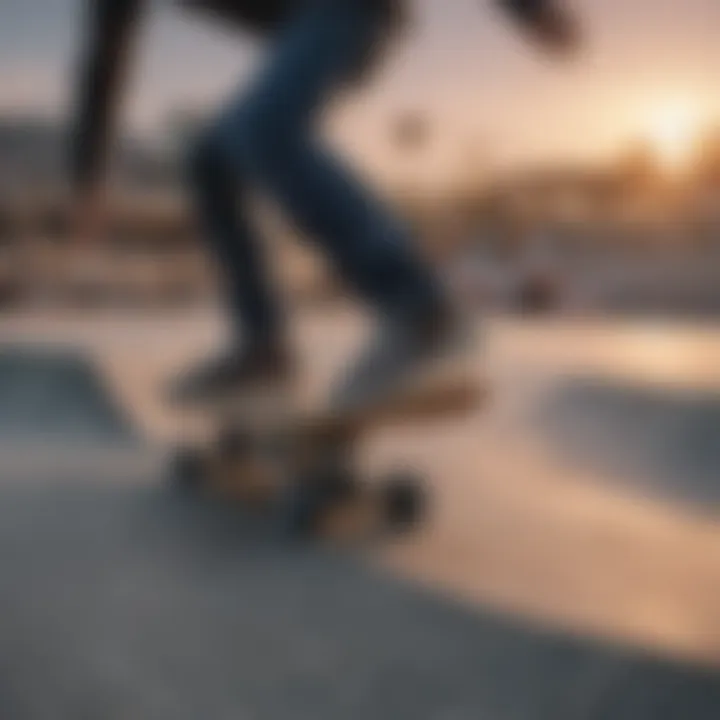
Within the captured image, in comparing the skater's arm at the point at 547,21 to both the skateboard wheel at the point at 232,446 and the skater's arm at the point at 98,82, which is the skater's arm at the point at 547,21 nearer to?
the skater's arm at the point at 98,82

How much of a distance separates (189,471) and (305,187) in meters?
0.33

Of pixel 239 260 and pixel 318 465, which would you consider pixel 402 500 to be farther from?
pixel 239 260

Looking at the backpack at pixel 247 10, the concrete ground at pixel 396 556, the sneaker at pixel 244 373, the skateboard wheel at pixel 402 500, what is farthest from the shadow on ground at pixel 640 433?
the backpack at pixel 247 10

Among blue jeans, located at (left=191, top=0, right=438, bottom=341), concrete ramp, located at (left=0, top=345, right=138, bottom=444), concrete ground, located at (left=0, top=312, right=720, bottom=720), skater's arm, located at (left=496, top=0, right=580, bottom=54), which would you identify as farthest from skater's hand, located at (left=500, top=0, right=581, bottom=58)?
concrete ramp, located at (left=0, top=345, right=138, bottom=444)

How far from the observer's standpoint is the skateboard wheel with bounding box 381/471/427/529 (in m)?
0.75

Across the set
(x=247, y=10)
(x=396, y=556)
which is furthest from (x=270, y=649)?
(x=247, y=10)

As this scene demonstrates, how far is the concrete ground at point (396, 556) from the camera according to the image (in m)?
0.47

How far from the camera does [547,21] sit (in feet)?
2.31

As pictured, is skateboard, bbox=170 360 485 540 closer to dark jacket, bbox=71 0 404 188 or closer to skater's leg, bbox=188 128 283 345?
skater's leg, bbox=188 128 283 345

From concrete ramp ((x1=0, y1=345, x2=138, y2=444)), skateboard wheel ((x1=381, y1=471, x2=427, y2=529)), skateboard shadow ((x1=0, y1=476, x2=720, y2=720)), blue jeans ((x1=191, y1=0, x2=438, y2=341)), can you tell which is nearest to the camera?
skateboard shadow ((x1=0, y1=476, x2=720, y2=720))

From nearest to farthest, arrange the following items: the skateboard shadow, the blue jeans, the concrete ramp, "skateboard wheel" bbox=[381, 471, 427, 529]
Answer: the skateboard shadow, the blue jeans, "skateboard wheel" bbox=[381, 471, 427, 529], the concrete ramp

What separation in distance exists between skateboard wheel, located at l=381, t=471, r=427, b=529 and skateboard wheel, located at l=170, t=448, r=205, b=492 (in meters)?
→ 0.19

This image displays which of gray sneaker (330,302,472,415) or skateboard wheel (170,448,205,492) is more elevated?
gray sneaker (330,302,472,415)

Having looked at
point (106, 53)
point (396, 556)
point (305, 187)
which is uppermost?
point (106, 53)
